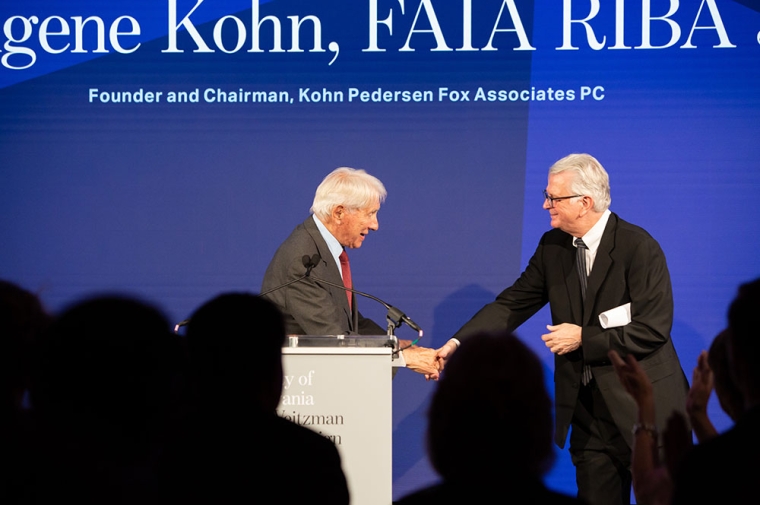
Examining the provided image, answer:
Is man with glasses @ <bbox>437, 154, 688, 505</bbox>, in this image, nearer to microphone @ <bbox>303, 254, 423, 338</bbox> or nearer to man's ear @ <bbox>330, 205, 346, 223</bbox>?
microphone @ <bbox>303, 254, 423, 338</bbox>

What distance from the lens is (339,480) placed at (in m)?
1.59

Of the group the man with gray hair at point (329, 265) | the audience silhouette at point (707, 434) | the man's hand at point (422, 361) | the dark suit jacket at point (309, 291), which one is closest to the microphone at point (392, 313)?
the man with gray hair at point (329, 265)

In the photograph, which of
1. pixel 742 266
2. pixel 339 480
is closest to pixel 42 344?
pixel 339 480

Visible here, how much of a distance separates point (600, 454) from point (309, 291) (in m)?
1.51

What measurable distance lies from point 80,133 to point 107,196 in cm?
42

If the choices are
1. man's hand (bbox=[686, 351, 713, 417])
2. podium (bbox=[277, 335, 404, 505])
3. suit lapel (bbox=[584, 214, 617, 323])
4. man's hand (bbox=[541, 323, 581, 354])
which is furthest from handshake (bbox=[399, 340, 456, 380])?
man's hand (bbox=[686, 351, 713, 417])

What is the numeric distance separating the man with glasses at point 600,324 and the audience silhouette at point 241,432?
232 centimetres

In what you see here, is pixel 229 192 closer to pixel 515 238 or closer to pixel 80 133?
pixel 80 133

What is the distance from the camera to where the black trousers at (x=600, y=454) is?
12.6 feet

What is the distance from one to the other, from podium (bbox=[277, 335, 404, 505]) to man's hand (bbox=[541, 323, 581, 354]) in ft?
3.05

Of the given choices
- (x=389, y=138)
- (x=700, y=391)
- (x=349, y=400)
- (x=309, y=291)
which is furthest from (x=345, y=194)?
(x=700, y=391)

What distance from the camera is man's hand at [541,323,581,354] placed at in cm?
377

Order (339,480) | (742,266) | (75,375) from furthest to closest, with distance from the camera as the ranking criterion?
(742,266)
(339,480)
(75,375)

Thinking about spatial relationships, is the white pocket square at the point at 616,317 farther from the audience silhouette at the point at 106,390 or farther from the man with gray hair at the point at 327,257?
the audience silhouette at the point at 106,390
